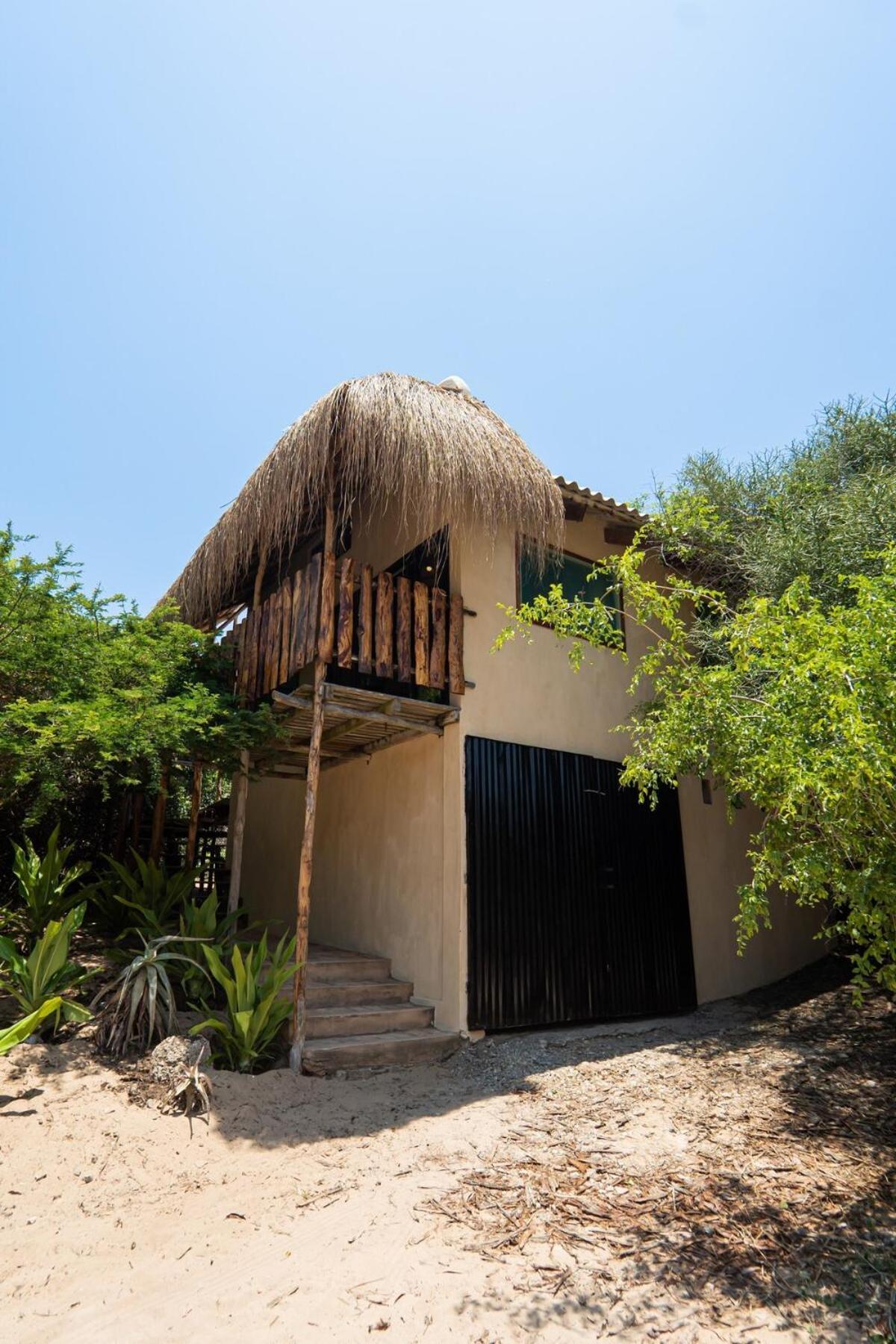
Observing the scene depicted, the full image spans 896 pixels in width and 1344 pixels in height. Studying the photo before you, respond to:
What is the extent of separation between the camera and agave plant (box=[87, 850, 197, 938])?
19.5 ft

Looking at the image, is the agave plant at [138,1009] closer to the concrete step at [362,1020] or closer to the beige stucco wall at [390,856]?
the concrete step at [362,1020]

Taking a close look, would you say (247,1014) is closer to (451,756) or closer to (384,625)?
(451,756)

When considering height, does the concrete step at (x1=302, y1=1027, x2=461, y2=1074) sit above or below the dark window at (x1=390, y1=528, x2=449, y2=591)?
below

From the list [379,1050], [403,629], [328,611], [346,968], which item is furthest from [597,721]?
[379,1050]

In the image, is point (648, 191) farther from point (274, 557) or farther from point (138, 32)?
point (274, 557)

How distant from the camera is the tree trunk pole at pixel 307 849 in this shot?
4.64 m

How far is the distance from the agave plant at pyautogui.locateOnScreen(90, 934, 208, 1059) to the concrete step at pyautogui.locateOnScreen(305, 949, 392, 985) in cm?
139

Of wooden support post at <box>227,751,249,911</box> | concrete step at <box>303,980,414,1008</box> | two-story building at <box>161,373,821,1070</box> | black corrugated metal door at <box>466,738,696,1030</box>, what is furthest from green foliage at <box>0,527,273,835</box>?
black corrugated metal door at <box>466,738,696,1030</box>

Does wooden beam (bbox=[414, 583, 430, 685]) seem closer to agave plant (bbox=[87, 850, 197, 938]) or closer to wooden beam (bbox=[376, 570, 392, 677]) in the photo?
wooden beam (bbox=[376, 570, 392, 677])

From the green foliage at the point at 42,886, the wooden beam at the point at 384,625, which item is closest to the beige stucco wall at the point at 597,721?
the wooden beam at the point at 384,625

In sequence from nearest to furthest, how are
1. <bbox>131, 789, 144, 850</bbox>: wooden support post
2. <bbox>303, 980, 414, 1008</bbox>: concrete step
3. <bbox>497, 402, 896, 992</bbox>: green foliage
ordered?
1. <bbox>497, 402, 896, 992</bbox>: green foliage
2. <bbox>303, 980, 414, 1008</bbox>: concrete step
3. <bbox>131, 789, 144, 850</bbox>: wooden support post

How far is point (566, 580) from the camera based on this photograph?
7.07 metres

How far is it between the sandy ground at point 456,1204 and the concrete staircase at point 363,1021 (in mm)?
217

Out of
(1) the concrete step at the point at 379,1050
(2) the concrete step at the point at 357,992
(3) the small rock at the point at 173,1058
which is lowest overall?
(1) the concrete step at the point at 379,1050
